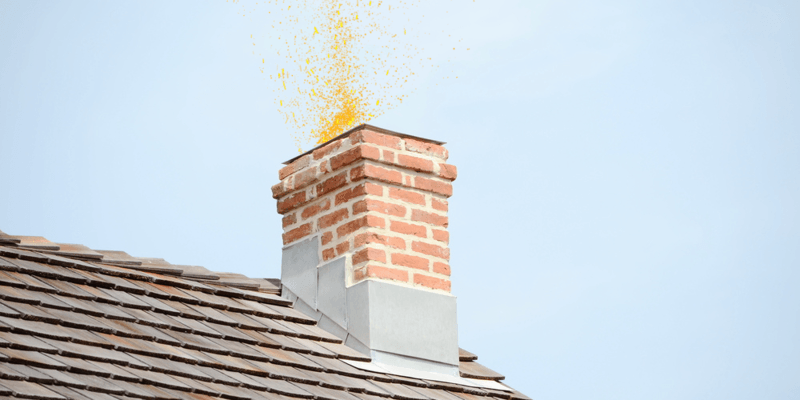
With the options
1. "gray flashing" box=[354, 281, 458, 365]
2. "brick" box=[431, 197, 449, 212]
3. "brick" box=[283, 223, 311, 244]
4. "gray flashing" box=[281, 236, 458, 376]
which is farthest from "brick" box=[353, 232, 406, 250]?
"brick" box=[283, 223, 311, 244]

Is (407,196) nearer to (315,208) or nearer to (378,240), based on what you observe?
(378,240)

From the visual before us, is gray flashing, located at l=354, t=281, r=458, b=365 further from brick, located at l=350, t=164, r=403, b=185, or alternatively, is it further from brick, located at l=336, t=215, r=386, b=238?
brick, located at l=350, t=164, r=403, b=185

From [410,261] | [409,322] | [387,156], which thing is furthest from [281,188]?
[409,322]

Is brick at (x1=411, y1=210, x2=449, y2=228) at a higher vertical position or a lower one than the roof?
higher

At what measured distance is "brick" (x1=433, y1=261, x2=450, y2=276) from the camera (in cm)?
664

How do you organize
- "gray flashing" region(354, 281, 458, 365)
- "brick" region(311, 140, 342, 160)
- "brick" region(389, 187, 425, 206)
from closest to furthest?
"gray flashing" region(354, 281, 458, 365)
"brick" region(389, 187, 425, 206)
"brick" region(311, 140, 342, 160)

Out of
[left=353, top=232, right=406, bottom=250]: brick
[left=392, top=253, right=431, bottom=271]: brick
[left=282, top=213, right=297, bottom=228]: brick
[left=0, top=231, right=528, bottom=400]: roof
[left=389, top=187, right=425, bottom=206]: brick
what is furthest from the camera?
[left=282, top=213, right=297, bottom=228]: brick

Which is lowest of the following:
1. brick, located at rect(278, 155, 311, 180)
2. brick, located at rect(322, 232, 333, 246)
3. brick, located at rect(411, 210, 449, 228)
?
brick, located at rect(322, 232, 333, 246)

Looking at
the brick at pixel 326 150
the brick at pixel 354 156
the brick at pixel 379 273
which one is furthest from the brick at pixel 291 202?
the brick at pixel 379 273

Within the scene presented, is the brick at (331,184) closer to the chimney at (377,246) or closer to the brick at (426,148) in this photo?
the chimney at (377,246)

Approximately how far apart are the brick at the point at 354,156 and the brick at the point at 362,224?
1.16 feet

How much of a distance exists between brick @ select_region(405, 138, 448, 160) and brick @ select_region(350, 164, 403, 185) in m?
0.23

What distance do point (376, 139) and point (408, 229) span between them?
57 centimetres

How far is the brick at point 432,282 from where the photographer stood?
6.53m
